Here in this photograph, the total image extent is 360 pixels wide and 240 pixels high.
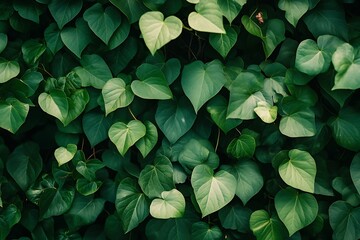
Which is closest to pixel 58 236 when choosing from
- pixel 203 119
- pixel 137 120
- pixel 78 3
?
pixel 137 120

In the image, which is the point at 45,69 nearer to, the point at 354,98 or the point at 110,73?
the point at 110,73

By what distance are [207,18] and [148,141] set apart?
21.5 inches

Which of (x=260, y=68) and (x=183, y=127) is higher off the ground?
(x=260, y=68)

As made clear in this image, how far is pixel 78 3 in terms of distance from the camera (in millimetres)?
2307

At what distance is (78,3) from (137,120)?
0.55m

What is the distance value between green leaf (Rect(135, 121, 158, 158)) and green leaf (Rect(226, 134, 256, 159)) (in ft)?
1.00

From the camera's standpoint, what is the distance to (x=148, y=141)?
2.24 meters

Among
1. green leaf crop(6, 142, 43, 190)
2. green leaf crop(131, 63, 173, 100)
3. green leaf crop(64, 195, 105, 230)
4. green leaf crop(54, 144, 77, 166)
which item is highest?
green leaf crop(131, 63, 173, 100)

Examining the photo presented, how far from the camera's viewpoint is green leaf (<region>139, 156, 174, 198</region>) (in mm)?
2244

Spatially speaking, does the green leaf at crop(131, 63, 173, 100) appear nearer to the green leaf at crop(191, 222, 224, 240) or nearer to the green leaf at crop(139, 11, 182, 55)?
the green leaf at crop(139, 11, 182, 55)

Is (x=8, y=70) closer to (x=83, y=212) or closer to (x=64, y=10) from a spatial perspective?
(x=64, y=10)

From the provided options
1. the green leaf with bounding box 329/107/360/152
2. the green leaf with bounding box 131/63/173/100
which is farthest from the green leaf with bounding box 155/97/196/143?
the green leaf with bounding box 329/107/360/152

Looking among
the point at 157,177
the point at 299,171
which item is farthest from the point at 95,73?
the point at 299,171

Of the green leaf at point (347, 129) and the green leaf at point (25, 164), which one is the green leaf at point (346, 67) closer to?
the green leaf at point (347, 129)
